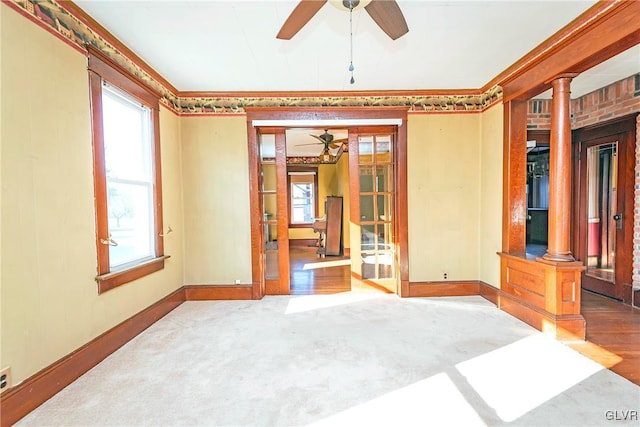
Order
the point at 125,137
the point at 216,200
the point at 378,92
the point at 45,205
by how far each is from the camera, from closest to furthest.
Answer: the point at 45,205, the point at 125,137, the point at 378,92, the point at 216,200

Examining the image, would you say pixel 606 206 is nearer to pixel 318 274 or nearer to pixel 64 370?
pixel 318 274

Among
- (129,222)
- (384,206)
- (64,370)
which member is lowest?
(64,370)

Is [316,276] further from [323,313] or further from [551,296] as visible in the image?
[551,296]

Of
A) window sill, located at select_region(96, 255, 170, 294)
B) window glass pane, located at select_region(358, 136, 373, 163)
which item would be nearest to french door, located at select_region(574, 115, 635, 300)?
window glass pane, located at select_region(358, 136, 373, 163)

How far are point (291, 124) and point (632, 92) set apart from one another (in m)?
4.02

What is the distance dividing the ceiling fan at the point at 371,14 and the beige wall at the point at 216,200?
2.10 metres

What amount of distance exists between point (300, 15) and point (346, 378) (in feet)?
8.13

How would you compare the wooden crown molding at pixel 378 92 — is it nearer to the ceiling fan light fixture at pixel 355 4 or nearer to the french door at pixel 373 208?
the french door at pixel 373 208

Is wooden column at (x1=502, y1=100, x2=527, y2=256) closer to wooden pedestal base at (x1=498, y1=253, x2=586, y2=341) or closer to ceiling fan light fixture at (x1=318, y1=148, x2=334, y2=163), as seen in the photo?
wooden pedestal base at (x1=498, y1=253, x2=586, y2=341)

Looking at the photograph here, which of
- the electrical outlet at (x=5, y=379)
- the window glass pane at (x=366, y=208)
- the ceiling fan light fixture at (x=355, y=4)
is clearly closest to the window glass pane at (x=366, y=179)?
the window glass pane at (x=366, y=208)

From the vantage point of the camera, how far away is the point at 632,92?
11.0ft

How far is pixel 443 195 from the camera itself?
396 centimetres

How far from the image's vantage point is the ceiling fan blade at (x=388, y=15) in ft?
5.78

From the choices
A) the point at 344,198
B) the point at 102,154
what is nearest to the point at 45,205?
the point at 102,154
